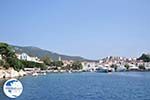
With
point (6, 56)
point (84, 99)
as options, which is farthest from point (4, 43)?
point (84, 99)

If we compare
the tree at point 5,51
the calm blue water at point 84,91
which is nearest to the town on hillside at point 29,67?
→ the tree at point 5,51

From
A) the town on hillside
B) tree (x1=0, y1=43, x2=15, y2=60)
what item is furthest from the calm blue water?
tree (x1=0, y1=43, x2=15, y2=60)

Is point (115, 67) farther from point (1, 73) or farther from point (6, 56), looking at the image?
point (1, 73)

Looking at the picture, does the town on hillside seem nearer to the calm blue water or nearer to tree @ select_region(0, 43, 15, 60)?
tree @ select_region(0, 43, 15, 60)

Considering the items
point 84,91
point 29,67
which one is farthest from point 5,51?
point 84,91

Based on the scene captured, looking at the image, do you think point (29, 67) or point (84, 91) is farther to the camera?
point (29, 67)

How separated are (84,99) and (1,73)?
49507 mm

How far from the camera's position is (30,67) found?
129 m

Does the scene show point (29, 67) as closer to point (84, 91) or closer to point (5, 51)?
point (5, 51)

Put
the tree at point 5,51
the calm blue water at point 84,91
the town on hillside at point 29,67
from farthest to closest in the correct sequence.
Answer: the tree at point 5,51 < the town on hillside at point 29,67 < the calm blue water at point 84,91

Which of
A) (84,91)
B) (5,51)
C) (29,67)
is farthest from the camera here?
(29,67)

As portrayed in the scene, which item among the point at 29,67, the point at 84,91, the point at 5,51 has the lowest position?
the point at 84,91

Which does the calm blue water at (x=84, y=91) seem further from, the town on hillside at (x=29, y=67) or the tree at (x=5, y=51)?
the tree at (x=5, y=51)

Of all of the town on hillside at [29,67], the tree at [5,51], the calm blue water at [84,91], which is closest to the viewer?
the calm blue water at [84,91]
